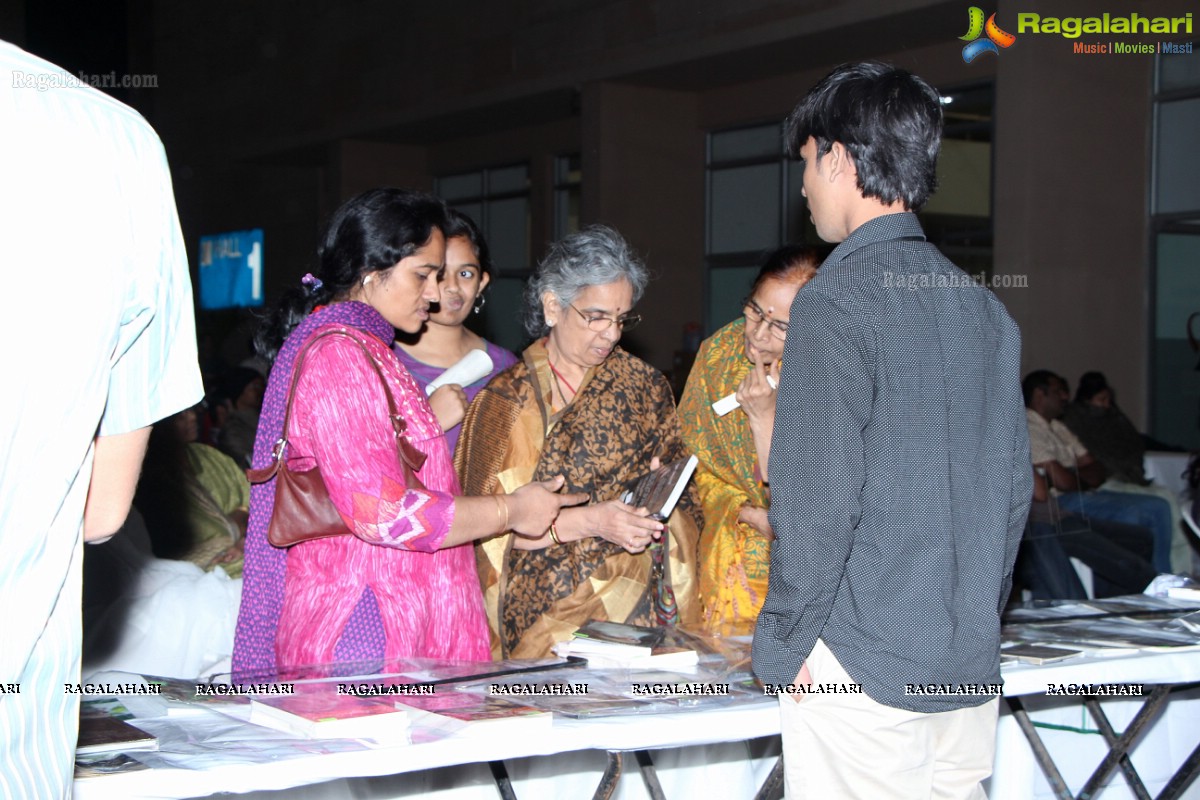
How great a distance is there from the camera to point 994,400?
1.66 m

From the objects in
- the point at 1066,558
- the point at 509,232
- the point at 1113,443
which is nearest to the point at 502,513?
the point at 1066,558

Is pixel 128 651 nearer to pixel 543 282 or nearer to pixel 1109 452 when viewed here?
pixel 543 282

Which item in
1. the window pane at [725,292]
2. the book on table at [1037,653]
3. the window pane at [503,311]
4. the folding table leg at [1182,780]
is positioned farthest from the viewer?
the window pane at [503,311]

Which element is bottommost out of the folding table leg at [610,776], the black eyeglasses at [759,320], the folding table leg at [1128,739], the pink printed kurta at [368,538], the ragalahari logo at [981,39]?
the folding table leg at [1128,739]

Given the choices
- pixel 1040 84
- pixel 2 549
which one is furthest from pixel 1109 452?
pixel 2 549

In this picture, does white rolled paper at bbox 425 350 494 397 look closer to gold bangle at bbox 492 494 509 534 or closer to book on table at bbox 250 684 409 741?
gold bangle at bbox 492 494 509 534

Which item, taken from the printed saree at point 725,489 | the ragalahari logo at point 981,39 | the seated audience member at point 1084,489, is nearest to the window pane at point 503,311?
the ragalahari logo at point 981,39

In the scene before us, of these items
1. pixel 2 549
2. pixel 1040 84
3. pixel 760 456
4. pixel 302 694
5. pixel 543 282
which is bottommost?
pixel 302 694

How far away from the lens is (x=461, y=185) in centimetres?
1436

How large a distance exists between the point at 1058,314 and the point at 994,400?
7.59 meters

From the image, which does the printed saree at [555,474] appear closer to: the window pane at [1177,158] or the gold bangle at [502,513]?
the gold bangle at [502,513]

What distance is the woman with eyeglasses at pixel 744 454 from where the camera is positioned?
2.79 meters

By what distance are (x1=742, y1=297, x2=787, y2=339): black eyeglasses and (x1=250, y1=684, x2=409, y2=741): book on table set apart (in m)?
1.35

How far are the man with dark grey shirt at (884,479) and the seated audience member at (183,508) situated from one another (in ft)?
10.3
